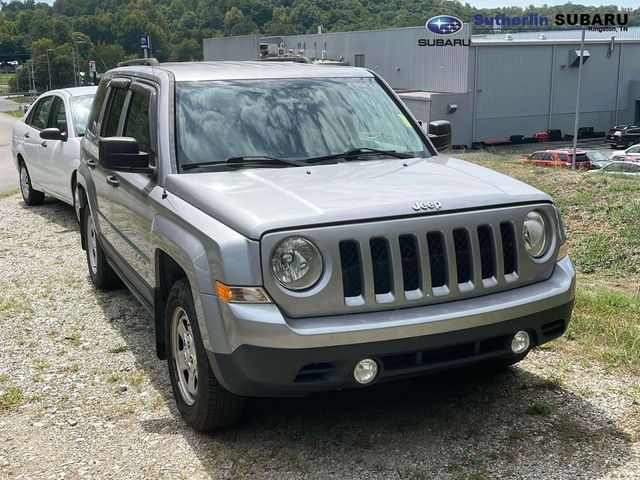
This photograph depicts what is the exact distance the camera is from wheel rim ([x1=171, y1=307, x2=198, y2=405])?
161 inches

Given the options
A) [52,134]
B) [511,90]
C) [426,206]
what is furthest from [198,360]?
[511,90]

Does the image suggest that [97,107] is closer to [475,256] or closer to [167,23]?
[475,256]

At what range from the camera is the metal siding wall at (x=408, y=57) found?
51.6 meters

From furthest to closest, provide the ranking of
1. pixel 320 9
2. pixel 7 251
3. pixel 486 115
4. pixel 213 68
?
pixel 320 9 → pixel 486 115 → pixel 7 251 → pixel 213 68

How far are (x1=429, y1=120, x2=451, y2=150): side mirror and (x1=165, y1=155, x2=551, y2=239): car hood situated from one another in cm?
92

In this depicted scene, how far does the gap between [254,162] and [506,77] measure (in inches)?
1993

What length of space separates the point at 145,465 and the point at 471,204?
82.7 inches

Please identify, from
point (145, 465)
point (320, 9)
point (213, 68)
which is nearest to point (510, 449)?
point (145, 465)

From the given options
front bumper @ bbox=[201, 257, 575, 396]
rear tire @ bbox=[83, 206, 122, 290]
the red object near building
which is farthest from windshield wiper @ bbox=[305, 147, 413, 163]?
the red object near building

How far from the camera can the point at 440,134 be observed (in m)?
5.63

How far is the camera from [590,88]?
5647 cm

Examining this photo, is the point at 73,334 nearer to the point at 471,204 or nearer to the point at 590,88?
the point at 471,204

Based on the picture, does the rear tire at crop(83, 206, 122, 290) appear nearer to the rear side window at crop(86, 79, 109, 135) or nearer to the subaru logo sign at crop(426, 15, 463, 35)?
the rear side window at crop(86, 79, 109, 135)

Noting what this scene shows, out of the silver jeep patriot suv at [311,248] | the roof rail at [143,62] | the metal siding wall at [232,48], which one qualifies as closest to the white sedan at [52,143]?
the roof rail at [143,62]
